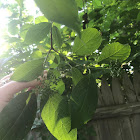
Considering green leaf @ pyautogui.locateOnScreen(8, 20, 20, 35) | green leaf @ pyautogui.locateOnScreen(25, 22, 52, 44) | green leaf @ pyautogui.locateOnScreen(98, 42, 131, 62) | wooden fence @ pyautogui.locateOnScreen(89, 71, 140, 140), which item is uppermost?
green leaf @ pyautogui.locateOnScreen(8, 20, 20, 35)

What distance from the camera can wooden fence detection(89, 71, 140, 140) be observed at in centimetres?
145

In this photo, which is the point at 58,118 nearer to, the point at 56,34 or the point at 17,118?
the point at 17,118

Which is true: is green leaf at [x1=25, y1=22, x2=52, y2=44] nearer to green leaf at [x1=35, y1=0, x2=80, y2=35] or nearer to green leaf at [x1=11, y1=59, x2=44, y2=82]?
green leaf at [x1=11, y1=59, x2=44, y2=82]

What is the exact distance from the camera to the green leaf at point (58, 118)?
1.24 ft

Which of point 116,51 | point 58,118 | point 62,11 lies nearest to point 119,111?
point 116,51

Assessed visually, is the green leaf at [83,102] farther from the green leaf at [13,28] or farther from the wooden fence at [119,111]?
the wooden fence at [119,111]

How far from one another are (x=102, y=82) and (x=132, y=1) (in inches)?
31.9

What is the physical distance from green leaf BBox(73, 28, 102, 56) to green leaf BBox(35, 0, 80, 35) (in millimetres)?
236

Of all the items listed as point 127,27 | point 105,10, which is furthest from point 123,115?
point 105,10

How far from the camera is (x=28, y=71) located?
0.44 metres

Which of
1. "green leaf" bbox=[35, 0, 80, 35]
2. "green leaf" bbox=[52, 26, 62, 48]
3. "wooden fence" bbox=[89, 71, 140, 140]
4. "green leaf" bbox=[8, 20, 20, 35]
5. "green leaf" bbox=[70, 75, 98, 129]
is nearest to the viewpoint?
"green leaf" bbox=[35, 0, 80, 35]

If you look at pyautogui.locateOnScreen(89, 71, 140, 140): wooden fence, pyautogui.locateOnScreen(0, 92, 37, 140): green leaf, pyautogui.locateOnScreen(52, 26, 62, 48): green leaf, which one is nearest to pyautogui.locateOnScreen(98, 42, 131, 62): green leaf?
pyautogui.locateOnScreen(52, 26, 62, 48): green leaf

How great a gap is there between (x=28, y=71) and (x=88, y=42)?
21 cm

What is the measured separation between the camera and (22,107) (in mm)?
419
